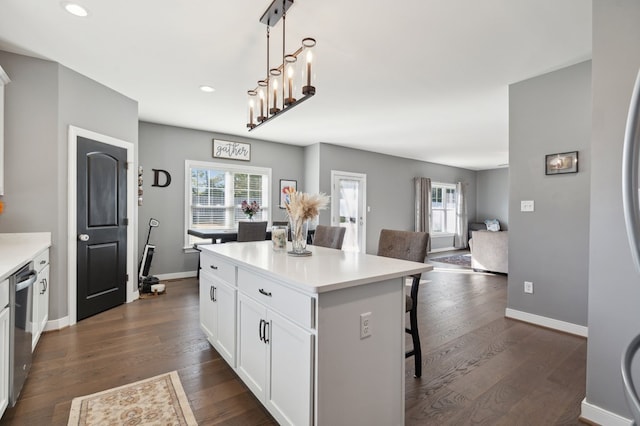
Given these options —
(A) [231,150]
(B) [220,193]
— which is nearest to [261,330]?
(B) [220,193]

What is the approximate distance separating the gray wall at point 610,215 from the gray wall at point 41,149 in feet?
13.9

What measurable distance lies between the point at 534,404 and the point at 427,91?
10.1 ft

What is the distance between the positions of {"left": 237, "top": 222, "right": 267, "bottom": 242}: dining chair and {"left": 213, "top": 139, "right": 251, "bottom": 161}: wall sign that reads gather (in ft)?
6.40

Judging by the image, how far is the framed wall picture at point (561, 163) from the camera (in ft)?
9.54

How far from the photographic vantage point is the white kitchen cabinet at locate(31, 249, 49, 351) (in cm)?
237

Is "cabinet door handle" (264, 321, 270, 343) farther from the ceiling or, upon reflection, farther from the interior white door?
the interior white door

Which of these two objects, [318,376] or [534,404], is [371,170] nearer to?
[534,404]

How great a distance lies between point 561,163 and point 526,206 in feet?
1.68

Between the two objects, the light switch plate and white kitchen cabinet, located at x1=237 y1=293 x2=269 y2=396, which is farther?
the light switch plate

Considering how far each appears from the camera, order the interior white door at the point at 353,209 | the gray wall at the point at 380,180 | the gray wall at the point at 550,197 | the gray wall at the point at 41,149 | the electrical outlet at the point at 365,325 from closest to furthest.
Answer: the electrical outlet at the point at 365,325 < the gray wall at the point at 41,149 < the gray wall at the point at 550,197 < the gray wall at the point at 380,180 < the interior white door at the point at 353,209

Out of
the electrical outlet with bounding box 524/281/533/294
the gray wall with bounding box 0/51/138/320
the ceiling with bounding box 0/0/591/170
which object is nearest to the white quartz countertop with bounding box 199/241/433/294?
the ceiling with bounding box 0/0/591/170

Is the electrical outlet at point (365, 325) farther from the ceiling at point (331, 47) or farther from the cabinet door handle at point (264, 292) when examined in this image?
the ceiling at point (331, 47)

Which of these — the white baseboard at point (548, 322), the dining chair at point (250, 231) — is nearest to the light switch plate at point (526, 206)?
the white baseboard at point (548, 322)

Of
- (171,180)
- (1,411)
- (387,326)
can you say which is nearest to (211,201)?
(171,180)
